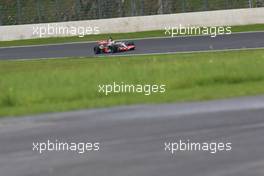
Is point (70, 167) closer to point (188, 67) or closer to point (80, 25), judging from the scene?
point (188, 67)

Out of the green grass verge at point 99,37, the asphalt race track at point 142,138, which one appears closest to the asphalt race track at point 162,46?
the green grass verge at point 99,37

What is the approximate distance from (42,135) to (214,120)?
2743 mm

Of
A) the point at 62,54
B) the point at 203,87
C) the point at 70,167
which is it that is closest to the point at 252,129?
the point at 70,167

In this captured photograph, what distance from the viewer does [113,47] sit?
108ft

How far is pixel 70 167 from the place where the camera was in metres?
8.30

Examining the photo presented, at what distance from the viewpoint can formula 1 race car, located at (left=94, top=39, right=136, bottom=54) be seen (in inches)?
1289
